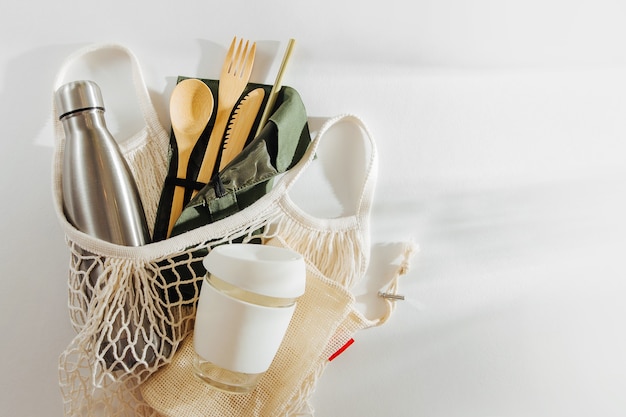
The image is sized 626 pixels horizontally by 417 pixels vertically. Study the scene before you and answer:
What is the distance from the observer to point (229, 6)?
0.73 metres

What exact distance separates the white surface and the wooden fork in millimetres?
30

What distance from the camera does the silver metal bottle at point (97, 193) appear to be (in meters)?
0.60

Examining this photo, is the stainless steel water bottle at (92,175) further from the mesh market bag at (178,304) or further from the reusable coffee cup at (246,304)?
the reusable coffee cup at (246,304)

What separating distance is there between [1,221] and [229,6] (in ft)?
1.41

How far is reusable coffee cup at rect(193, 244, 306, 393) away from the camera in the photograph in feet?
1.70

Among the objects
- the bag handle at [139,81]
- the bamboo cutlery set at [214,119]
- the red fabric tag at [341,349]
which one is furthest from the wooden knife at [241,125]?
the red fabric tag at [341,349]


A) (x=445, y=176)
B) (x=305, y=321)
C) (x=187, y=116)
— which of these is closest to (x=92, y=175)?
(x=187, y=116)

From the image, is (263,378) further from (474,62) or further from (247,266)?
(474,62)

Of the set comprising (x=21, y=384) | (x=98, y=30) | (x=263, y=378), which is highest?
(x=98, y=30)

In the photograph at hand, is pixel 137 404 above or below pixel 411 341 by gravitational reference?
below

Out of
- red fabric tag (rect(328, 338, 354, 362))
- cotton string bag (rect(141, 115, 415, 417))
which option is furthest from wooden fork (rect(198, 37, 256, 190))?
red fabric tag (rect(328, 338, 354, 362))

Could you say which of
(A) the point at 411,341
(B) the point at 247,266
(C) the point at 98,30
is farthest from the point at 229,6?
(A) the point at 411,341

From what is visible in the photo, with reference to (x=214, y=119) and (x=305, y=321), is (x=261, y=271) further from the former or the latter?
(x=214, y=119)

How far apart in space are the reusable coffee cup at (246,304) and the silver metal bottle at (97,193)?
0.09 metres
